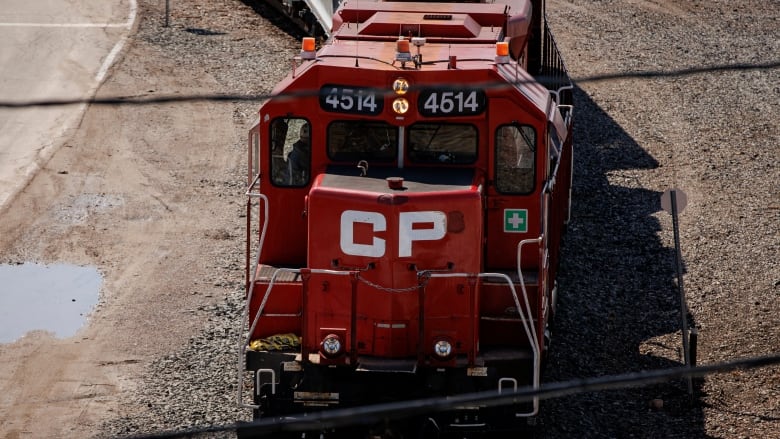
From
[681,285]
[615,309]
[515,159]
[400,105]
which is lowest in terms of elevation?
[615,309]

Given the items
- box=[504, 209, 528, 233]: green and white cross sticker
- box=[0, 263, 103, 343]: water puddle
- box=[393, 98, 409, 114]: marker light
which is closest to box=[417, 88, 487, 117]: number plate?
box=[393, 98, 409, 114]: marker light

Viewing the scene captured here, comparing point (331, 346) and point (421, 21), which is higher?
point (421, 21)

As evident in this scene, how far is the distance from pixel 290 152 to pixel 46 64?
15.6 m

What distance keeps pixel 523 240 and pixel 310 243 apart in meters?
1.87

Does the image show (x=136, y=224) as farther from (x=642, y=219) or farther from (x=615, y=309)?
(x=642, y=219)

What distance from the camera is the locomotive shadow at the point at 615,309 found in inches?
475

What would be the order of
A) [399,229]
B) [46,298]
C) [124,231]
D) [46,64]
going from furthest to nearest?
[46,64], [124,231], [46,298], [399,229]

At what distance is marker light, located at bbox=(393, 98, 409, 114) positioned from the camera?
10383 mm

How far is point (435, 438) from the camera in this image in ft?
33.7

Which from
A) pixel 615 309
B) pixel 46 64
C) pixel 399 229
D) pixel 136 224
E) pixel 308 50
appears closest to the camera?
pixel 399 229

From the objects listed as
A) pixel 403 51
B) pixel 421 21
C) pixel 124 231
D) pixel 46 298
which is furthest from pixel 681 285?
pixel 124 231

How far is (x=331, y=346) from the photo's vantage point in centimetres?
1012

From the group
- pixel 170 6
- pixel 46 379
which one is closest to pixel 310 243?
pixel 46 379

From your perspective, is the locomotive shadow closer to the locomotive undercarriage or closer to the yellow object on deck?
the locomotive undercarriage
